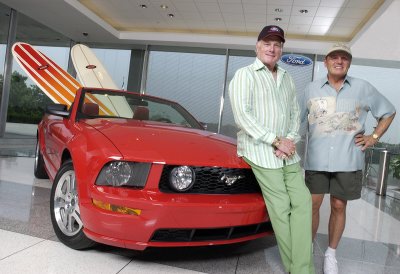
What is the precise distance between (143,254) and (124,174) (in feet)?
1.87

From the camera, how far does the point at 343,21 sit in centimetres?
793

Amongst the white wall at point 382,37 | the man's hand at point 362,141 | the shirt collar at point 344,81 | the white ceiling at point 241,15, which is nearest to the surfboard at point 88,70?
the white ceiling at point 241,15

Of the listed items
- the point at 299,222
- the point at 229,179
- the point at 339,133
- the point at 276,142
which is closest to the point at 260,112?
the point at 276,142

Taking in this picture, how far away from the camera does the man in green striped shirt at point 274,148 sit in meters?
1.81

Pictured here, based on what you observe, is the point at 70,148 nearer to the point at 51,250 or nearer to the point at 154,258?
the point at 51,250

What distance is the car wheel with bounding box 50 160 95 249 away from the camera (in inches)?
78.0

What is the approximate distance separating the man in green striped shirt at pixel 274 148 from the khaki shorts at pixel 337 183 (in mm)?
253

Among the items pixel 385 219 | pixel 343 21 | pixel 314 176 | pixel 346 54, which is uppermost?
pixel 343 21

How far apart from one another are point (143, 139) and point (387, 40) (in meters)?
6.94

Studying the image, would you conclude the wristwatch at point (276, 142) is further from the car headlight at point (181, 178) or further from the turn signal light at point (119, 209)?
the turn signal light at point (119, 209)

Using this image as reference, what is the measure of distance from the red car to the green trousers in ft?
0.38

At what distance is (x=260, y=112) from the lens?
1.91 meters

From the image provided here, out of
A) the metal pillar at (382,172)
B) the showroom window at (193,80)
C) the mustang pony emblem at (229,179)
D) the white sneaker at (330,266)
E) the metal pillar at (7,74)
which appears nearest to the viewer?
the mustang pony emblem at (229,179)

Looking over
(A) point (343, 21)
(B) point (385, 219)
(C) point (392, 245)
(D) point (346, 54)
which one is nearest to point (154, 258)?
(D) point (346, 54)
